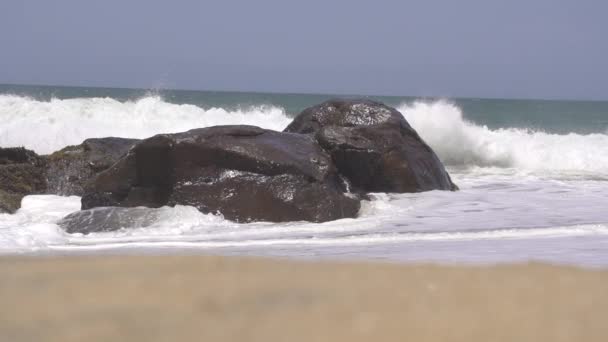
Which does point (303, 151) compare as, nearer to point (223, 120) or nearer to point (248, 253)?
point (248, 253)

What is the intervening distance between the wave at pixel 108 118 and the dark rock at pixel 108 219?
8156 millimetres

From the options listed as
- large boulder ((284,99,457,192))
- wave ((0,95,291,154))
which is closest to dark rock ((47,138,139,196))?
large boulder ((284,99,457,192))

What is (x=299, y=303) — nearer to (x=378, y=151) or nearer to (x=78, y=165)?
(x=378, y=151)

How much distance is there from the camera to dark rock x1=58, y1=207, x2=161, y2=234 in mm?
6676

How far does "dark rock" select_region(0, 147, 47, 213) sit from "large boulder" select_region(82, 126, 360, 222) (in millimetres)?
1503

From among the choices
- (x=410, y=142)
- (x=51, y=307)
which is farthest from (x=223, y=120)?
(x=51, y=307)

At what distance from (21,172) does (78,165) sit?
2.19 feet

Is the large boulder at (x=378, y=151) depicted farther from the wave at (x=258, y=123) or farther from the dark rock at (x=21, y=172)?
Answer: the wave at (x=258, y=123)

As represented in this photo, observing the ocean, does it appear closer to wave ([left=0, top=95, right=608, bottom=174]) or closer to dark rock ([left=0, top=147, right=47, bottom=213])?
wave ([left=0, top=95, right=608, bottom=174])

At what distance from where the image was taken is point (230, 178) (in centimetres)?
730

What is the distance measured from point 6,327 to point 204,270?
4.11 feet

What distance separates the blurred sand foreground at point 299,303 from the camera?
108 inches

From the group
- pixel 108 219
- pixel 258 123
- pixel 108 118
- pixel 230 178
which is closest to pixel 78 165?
pixel 108 219

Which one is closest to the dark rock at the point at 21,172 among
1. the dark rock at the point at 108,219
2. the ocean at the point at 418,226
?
the ocean at the point at 418,226
